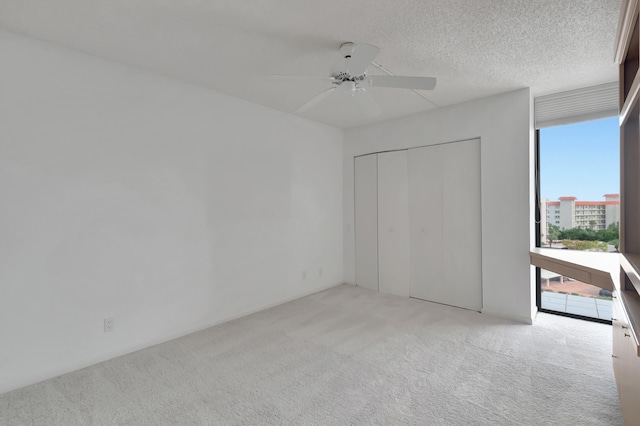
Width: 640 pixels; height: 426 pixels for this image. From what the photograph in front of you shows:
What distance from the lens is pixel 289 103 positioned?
3.64 metres

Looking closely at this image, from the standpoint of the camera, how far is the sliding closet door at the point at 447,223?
3.64 m

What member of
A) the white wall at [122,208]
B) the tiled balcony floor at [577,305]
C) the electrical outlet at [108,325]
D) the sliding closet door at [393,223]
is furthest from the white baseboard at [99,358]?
the tiled balcony floor at [577,305]

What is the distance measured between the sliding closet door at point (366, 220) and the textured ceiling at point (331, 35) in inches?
69.8

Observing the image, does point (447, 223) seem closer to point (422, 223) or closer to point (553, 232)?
point (422, 223)

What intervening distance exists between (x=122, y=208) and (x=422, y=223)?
3.39m

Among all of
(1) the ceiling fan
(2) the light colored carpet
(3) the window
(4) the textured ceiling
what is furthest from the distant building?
(1) the ceiling fan

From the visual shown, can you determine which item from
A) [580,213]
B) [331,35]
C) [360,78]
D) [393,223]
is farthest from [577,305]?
[331,35]

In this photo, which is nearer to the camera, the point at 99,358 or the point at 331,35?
the point at 331,35

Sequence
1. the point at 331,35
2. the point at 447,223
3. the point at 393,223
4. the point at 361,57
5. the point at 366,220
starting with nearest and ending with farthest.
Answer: the point at 361,57
the point at 331,35
the point at 447,223
the point at 393,223
the point at 366,220

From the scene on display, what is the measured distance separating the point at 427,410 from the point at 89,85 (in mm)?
3440

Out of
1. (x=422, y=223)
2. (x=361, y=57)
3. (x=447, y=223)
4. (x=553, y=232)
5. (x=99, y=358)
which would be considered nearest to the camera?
(x=361, y=57)

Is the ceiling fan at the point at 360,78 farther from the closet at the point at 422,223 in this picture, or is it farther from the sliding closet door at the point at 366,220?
the sliding closet door at the point at 366,220

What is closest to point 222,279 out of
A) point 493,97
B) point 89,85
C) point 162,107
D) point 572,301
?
point 162,107

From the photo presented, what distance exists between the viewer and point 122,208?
2.62 meters
